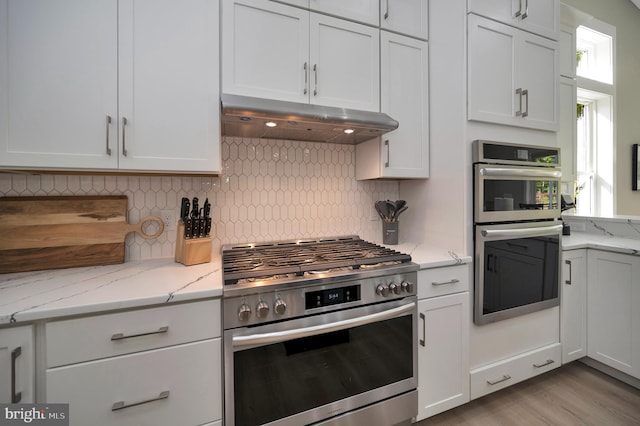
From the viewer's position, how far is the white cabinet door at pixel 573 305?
2.07 metres

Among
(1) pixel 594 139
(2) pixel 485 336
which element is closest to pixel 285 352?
(2) pixel 485 336

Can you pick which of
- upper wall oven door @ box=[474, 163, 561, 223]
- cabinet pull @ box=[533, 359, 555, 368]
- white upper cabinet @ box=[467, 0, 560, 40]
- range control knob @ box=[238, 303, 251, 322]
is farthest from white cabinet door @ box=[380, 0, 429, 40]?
cabinet pull @ box=[533, 359, 555, 368]

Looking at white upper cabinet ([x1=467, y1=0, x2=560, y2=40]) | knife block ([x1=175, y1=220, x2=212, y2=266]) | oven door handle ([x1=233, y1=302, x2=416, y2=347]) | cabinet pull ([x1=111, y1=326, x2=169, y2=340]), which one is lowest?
oven door handle ([x1=233, y1=302, x2=416, y2=347])

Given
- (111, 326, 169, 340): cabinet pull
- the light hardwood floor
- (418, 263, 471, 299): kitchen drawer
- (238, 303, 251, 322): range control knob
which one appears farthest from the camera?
the light hardwood floor

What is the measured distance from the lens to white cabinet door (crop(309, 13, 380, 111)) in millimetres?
1608

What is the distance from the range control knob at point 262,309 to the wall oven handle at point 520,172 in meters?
1.48

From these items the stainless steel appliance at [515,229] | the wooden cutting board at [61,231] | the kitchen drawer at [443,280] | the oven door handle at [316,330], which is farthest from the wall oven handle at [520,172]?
the wooden cutting board at [61,231]

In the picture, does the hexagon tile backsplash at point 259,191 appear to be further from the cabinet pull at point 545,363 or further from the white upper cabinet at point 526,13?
the cabinet pull at point 545,363

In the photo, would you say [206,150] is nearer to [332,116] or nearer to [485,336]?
[332,116]

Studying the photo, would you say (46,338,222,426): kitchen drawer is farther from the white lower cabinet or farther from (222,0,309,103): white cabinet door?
(222,0,309,103): white cabinet door

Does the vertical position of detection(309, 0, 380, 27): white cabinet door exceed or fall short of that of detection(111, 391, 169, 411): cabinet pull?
it exceeds it

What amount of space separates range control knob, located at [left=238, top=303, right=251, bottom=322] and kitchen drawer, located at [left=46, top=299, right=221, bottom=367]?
9 centimetres

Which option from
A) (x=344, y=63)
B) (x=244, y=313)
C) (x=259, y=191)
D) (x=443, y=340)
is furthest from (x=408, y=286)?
(x=344, y=63)

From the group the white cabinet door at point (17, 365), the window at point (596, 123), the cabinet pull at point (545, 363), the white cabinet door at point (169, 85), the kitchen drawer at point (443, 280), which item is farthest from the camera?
the window at point (596, 123)
